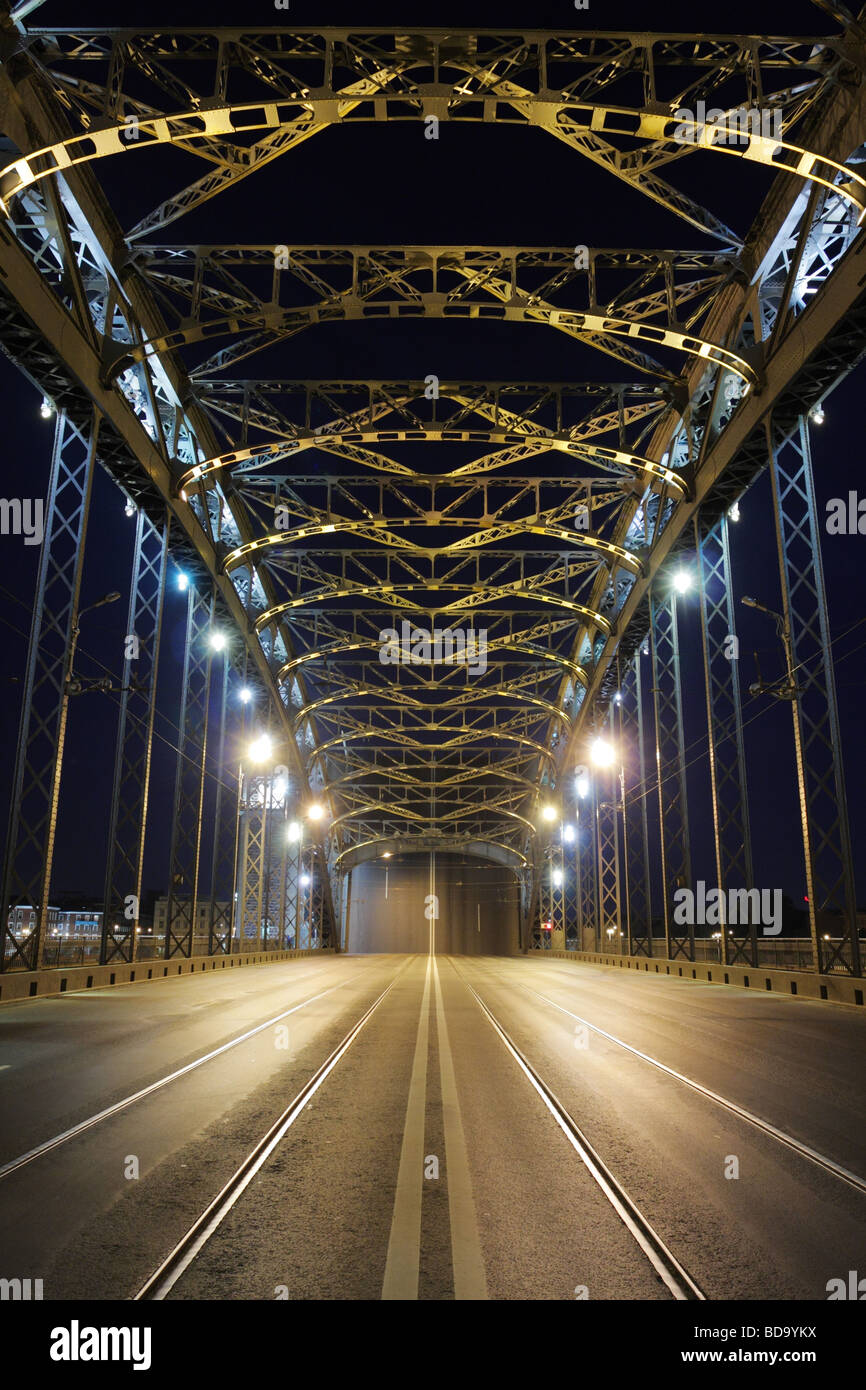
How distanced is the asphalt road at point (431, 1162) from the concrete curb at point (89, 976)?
3.90 metres

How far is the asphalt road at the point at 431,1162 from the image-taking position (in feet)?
13.1

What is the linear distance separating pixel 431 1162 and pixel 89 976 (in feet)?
54.0

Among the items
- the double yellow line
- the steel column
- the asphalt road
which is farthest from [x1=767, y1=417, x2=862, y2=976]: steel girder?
the steel column

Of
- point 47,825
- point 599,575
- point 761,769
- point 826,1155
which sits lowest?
point 826,1155

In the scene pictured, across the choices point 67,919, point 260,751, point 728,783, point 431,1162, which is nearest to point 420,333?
point 728,783

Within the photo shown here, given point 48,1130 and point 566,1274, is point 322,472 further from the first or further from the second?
point 566,1274

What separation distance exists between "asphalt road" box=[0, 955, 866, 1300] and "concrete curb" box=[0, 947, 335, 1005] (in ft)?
12.8

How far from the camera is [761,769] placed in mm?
64375

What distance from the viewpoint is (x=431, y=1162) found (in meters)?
5.78

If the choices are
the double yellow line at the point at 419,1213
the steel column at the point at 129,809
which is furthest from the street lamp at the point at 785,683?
the steel column at the point at 129,809

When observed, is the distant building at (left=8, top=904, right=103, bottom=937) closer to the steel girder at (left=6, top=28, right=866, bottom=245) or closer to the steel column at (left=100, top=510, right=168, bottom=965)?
the steel column at (left=100, top=510, right=168, bottom=965)

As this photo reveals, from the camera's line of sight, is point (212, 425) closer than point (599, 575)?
Yes
